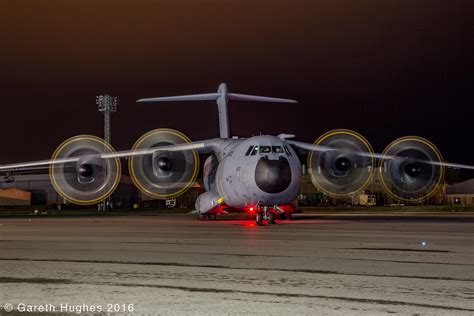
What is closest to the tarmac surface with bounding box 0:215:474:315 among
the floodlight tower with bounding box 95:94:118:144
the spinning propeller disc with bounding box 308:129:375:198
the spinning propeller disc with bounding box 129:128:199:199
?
the spinning propeller disc with bounding box 308:129:375:198

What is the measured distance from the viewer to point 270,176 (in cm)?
2267

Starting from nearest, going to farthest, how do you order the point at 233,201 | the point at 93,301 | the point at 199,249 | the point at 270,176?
the point at 93,301
the point at 199,249
the point at 270,176
the point at 233,201

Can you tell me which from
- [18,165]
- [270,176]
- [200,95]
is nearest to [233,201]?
[270,176]

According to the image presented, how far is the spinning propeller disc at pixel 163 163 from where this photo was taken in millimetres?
31438

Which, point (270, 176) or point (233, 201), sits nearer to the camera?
point (270, 176)

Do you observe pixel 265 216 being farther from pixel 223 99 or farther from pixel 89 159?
pixel 89 159

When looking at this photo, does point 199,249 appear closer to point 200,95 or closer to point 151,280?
point 151,280

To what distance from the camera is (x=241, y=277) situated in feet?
29.7

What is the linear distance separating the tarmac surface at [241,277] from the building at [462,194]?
184 ft

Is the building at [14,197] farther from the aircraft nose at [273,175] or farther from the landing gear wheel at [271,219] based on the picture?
the aircraft nose at [273,175]

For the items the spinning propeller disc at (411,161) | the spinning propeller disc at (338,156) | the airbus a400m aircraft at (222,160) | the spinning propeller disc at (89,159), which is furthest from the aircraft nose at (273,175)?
the spinning propeller disc at (89,159)

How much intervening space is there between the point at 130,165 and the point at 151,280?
24.7 meters

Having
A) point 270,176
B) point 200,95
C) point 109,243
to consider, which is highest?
point 200,95

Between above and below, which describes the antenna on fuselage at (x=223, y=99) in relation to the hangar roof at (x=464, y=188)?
above
